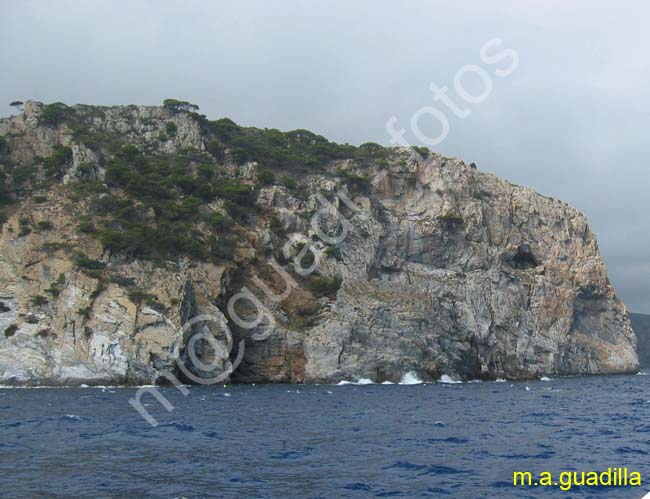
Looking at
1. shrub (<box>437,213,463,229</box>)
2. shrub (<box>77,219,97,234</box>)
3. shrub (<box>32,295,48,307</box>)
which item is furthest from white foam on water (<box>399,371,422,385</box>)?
shrub (<box>32,295,48,307</box>)

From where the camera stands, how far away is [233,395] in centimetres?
4325

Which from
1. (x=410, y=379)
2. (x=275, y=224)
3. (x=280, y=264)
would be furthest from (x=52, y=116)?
(x=410, y=379)

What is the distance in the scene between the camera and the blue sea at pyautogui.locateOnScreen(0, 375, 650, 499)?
15.7 m

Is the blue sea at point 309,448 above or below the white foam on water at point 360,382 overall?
above

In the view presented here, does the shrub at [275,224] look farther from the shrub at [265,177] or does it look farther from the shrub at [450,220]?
the shrub at [450,220]

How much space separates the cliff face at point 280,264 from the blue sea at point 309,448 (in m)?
19.0

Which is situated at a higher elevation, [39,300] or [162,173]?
[162,173]

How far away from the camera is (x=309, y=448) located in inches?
840

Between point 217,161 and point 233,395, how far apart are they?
4269 centimetres

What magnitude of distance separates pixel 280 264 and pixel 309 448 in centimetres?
4783

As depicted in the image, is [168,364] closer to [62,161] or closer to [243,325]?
[243,325]

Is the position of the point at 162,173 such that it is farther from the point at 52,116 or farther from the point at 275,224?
the point at 52,116

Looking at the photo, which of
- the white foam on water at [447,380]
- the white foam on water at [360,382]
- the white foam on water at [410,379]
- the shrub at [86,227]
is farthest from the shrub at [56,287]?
the white foam on water at [447,380]

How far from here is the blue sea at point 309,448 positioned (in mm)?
15734
